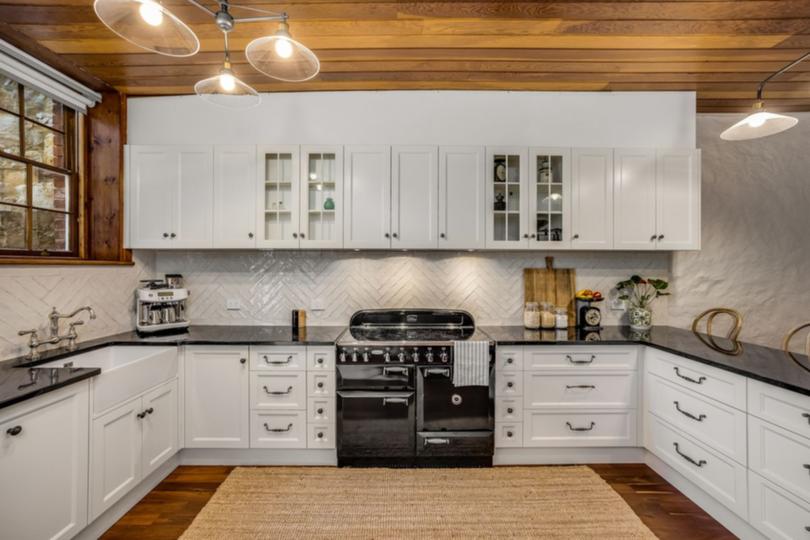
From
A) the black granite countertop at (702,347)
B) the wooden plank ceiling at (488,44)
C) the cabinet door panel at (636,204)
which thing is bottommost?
the black granite countertop at (702,347)

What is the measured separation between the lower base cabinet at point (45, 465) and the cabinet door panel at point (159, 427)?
1.44ft

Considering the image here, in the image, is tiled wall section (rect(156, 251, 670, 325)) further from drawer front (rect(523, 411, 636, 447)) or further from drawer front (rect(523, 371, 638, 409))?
drawer front (rect(523, 411, 636, 447))

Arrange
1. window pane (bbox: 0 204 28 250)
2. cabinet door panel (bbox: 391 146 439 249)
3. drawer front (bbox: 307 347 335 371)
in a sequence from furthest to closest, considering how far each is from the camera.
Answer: cabinet door panel (bbox: 391 146 439 249), drawer front (bbox: 307 347 335 371), window pane (bbox: 0 204 28 250)

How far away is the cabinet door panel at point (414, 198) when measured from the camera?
2.85 meters

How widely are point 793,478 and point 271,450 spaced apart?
282cm

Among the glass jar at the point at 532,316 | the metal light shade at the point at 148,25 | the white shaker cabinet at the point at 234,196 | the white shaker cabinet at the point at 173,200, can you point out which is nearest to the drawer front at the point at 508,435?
the glass jar at the point at 532,316

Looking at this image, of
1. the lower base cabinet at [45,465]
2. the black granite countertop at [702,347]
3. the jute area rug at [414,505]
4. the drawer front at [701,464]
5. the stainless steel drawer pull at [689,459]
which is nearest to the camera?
the lower base cabinet at [45,465]

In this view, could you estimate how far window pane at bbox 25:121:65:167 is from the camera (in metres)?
2.43

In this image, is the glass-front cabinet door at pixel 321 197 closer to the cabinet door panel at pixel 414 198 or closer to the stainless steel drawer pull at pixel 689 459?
the cabinet door panel at pixel 414 198

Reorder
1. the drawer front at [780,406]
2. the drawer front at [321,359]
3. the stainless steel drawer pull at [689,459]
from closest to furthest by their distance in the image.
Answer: the drawer front at [780,406]
the stainless steel drawer pull at [689,459]
the drawer front at [321,359]

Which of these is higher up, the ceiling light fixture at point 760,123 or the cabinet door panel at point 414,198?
the ceiling light fixture at point 760,123

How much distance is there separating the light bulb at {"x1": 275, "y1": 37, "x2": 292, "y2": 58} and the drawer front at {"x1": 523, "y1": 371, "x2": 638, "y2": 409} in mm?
2346

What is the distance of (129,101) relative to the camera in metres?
2.99

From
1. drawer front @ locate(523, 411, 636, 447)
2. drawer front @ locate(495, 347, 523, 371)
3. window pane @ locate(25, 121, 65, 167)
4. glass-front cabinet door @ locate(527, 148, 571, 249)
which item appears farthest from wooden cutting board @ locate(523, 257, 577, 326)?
window pane @ locate(25, 121, 65, 167)
